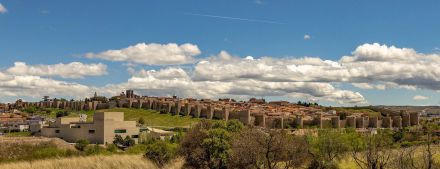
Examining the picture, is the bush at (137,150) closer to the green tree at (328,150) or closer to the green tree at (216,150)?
the green tree at (216,150)

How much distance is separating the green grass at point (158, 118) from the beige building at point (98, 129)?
109 feet

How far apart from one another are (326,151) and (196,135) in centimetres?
1542

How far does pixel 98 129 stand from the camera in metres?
97.9

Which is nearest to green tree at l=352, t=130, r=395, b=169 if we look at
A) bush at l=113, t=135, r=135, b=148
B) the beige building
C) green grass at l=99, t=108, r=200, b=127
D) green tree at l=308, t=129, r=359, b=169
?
green tree at l=308, t=129, r=359, b=169

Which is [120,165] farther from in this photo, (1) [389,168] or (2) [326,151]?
(2) [326,151]

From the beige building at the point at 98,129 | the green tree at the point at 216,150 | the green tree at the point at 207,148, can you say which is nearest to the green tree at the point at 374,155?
the green tree at the point at 216,150

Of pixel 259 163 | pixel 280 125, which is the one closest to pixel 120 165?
pixel 259 163

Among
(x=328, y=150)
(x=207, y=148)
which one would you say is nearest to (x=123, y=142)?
(x=207, y=148)

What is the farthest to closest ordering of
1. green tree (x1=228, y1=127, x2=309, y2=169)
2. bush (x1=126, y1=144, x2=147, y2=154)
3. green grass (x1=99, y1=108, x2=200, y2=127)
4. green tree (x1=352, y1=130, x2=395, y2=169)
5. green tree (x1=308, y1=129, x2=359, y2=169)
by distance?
green grass (x1=99, y1=108, x2=200, y2=127) < bush (x1=126, y1=144, x2=147, y2=154) < green tree (x1=308, y1=129, x2=359, y2=169) < green tree (x1=228, y1=127, x2=309, y2=169) < green tree (x1=352, y1=130, x2=395, y2=169)

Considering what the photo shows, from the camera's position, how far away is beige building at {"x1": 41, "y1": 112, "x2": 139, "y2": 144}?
9738cm

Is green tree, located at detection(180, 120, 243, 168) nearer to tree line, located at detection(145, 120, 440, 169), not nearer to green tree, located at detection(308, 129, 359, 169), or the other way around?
tree line, located at detection(145, 120, 440, 169)

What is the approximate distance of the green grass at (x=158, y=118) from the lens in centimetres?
14061

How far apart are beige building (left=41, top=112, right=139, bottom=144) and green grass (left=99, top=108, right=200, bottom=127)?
33.2 metres

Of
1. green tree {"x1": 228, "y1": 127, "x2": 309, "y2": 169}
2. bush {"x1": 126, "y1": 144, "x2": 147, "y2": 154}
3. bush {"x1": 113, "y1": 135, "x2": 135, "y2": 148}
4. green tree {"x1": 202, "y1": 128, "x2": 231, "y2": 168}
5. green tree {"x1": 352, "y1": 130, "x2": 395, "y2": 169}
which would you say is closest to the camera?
green tree {"x1": 352, "y1": 130, "x2": 395, "y2": 169}
